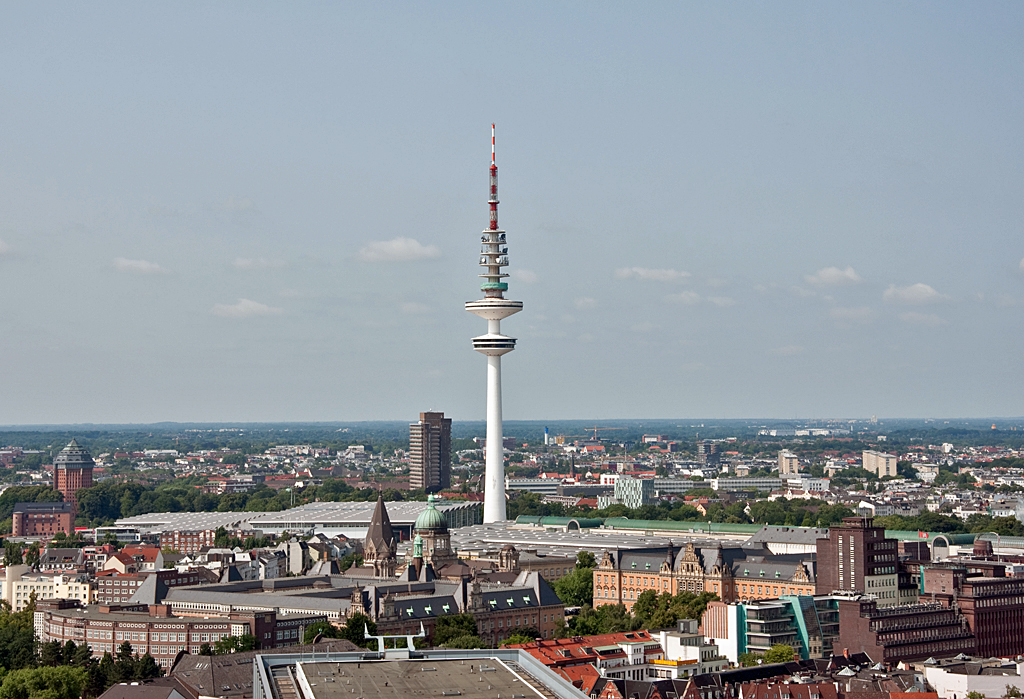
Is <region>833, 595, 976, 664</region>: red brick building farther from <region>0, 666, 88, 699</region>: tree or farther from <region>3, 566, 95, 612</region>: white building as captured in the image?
<region>3, 566, 95, 612</region>: white building

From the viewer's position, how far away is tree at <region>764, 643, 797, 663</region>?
10697cm

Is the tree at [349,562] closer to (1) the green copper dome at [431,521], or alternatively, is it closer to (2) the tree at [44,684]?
(1) the green copper dome at [431,521]

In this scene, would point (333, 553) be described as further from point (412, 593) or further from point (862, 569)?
point (862, 569)

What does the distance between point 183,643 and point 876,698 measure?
4865 centimetres

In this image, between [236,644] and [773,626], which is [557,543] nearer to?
[773,626]

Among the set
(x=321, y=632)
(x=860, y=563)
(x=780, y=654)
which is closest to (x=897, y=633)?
(x=780, y=654)

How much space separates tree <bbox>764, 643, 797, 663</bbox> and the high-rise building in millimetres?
18634

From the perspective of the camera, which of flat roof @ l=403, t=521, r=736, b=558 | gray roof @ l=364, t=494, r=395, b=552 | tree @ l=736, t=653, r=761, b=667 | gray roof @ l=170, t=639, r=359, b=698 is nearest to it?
gray roof @ l=170, t=639, r=359, b=698

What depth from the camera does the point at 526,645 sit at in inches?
4040

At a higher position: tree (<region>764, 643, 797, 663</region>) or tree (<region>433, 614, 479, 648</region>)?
tree (<region>433, 614, 479, 648</region>)

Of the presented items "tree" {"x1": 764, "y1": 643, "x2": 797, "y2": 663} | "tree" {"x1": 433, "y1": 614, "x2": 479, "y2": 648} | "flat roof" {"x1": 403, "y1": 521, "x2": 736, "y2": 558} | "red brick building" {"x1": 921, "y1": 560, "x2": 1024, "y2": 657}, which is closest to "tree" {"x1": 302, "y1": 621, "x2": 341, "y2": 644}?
"tree" {"x1": 433, "y1": 614, "x2": 479, "y2": 648}

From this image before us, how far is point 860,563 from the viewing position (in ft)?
416

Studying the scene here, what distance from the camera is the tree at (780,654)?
106969 mm

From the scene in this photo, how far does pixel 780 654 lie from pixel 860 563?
21.4 m
